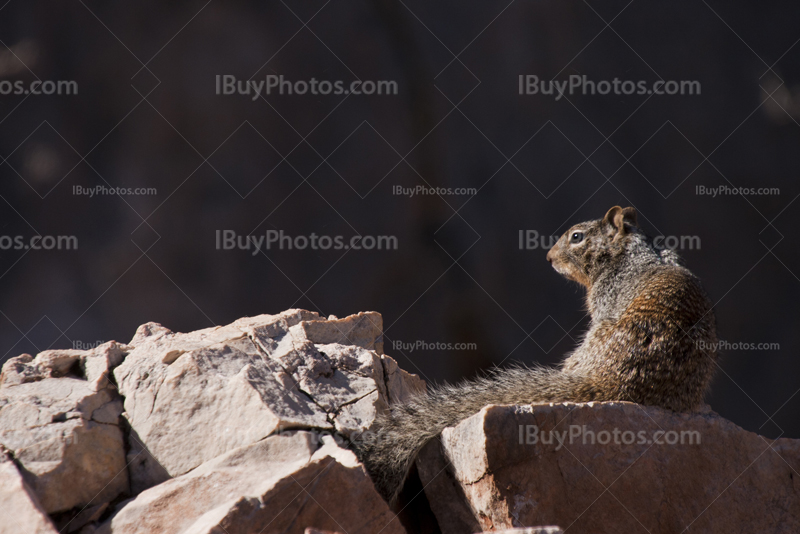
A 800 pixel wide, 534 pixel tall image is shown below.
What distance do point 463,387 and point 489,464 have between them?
832mm

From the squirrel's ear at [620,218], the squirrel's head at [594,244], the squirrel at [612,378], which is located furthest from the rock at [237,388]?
the squirrel's ear at [620,218]

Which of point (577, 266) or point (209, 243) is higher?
point (209, 243)

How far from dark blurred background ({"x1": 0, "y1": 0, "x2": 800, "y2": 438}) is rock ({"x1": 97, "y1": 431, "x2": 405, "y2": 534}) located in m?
4.99

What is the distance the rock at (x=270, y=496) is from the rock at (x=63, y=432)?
284 millimetres

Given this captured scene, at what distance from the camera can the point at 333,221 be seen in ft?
27.3

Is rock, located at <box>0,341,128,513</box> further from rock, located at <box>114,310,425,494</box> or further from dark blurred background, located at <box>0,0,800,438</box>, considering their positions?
dark blurred background, located at <box>0,0,800,438</box>

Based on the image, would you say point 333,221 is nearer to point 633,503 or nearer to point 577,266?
point 577,266

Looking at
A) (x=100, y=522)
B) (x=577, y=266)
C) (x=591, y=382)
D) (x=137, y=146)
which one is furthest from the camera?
(x=137, y=146)

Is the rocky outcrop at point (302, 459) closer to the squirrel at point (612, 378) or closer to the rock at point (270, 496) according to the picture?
the rock at point (270, 496)

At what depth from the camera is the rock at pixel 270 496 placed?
2943 millimetres

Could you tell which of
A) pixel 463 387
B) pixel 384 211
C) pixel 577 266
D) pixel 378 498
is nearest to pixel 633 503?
pixel 463 387

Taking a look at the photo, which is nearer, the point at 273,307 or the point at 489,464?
the point at 489,464

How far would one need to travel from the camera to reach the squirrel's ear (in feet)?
17.1

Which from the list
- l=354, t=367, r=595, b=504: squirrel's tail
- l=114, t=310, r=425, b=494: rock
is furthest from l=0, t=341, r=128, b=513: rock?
l=354, t=367, r=595, b=504: squirrel's tail
